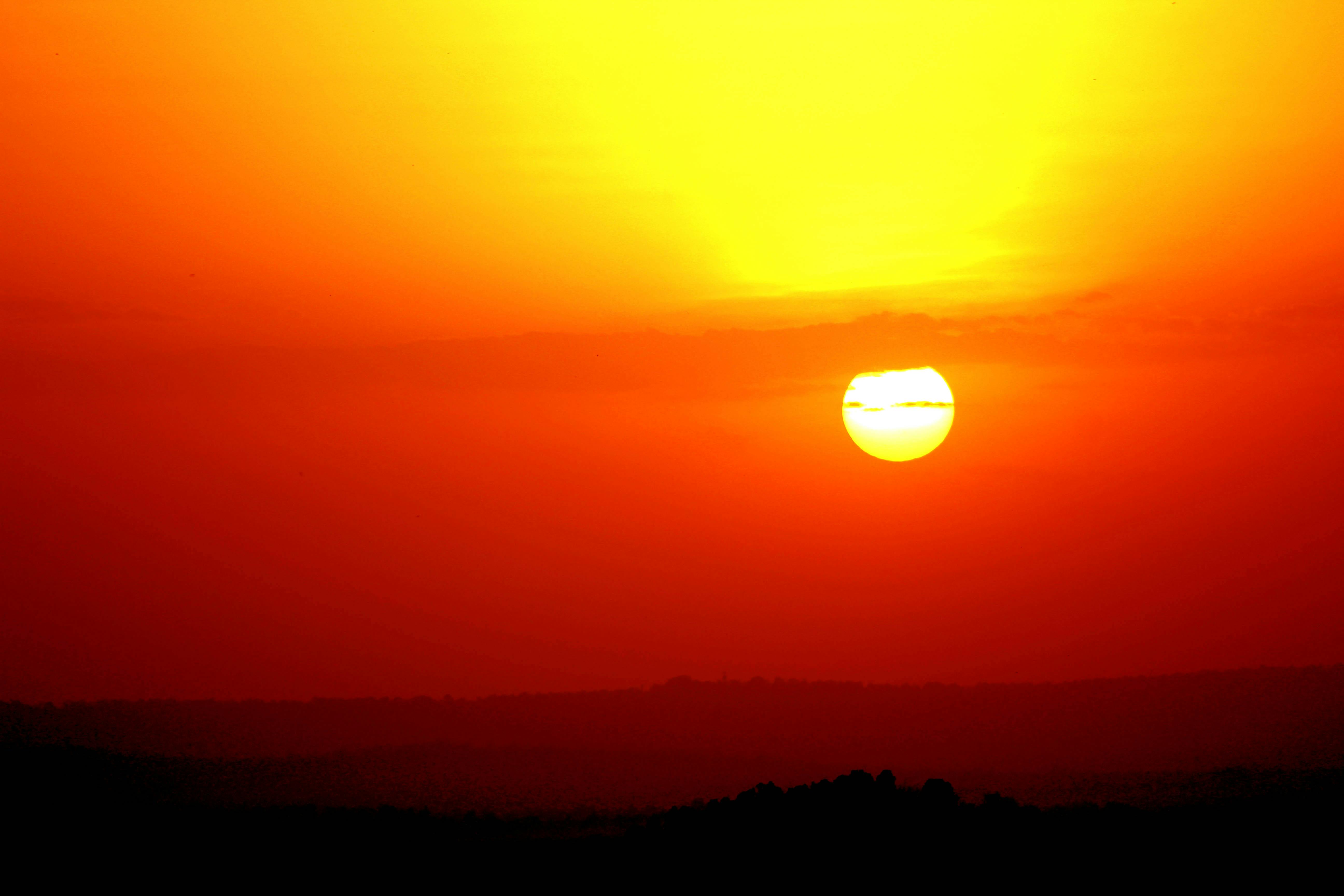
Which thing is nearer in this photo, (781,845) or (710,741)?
(781,845)

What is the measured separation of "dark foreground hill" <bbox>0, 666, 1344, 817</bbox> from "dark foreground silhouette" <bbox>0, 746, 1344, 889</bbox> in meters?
22.6

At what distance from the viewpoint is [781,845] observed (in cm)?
2700

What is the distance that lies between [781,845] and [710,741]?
7645cm

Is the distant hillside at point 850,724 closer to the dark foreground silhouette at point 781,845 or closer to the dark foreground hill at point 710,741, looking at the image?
the dark foreground hill at point 710,741

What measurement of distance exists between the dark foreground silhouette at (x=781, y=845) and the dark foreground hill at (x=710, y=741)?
22.6m

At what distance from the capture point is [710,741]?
102250 mm

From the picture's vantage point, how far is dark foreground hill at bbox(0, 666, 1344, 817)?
A: 240 feet

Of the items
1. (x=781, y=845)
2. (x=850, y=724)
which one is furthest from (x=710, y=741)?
(x=781, y=845)

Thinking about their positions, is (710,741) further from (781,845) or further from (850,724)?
(781,845)

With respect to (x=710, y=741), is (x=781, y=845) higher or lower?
lower

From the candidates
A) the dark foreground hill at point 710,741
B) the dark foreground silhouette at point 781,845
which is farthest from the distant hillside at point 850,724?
the dark foreground silhouette at point 781,845

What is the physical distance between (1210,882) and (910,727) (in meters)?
80.4

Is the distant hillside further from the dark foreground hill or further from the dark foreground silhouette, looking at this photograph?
the dark foreground silhouette

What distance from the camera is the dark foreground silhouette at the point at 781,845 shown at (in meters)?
26.4
